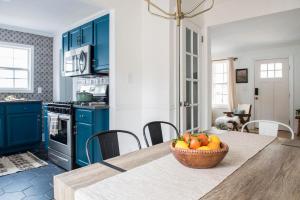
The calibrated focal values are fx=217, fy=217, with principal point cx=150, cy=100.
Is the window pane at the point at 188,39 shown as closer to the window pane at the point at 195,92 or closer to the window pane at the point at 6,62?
the window pane at the point at 195,92

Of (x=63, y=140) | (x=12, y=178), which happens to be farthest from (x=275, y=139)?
(x=12, y=178)

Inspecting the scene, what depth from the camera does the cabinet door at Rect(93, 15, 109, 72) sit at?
9.70ft

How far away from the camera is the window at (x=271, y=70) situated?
6.09 metres

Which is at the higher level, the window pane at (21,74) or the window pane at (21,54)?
the window pane at (21,54)

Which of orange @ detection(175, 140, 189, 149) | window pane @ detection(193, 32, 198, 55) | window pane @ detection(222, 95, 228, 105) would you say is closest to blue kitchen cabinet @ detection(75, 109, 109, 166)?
window pane @ detection(193, 32, 198, 55)

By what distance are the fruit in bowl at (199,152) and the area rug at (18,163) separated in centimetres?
274

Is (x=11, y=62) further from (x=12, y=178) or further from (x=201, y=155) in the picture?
(x=201, y=155)

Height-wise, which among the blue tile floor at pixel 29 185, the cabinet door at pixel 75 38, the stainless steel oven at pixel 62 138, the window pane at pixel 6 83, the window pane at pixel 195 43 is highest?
the cabinet door at pixel 75 38

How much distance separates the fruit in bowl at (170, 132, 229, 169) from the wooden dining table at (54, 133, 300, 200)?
109mm

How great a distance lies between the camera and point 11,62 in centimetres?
442

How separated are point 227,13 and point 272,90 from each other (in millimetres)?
3931

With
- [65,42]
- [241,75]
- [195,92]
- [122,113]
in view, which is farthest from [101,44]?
[241,75]

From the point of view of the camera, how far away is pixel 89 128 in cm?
272

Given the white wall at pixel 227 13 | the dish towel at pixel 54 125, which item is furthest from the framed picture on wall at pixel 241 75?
the dish towel at pixel 54 125
